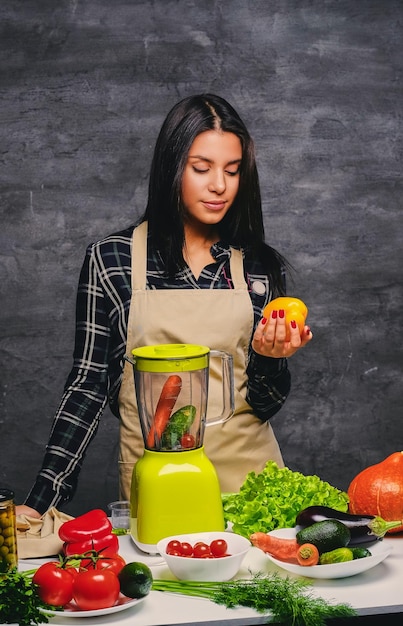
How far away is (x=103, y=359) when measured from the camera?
2.90 m

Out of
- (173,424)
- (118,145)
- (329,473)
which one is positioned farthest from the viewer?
(329,473)

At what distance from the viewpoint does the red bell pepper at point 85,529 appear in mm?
2256

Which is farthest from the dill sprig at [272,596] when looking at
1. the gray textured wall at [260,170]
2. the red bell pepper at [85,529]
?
the gray textured wall at [260,170]

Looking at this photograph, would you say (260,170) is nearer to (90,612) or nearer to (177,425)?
(177,425)

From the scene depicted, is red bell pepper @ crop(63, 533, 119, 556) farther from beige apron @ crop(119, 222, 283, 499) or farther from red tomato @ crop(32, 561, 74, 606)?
beige apron @ crop(119, 222, 283, 499)

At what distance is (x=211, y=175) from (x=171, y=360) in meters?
0.79

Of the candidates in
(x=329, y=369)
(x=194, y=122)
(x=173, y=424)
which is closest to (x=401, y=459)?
(x=173, y=424)

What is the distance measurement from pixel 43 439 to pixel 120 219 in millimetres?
1103

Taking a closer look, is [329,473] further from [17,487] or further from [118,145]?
[118,145]

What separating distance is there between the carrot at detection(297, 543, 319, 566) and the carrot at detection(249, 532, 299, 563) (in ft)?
0.19

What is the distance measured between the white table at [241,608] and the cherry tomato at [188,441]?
0.29m

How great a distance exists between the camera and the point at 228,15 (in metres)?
4.64

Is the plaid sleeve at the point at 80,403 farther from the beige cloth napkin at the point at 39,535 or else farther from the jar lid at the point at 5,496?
the jar lid at the point at 5,496

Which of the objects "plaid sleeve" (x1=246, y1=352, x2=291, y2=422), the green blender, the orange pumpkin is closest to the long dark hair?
"plaid sleeve" (x1=246, y1=352, x2=291, y2=422)
